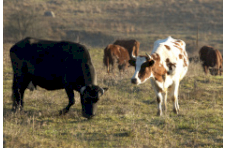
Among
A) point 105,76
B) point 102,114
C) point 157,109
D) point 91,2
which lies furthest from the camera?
point 91,2

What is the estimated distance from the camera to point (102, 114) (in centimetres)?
888

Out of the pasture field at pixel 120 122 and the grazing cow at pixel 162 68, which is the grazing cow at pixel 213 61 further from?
the grazing cow at pixel 162 68

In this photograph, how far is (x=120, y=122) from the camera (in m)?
8.31

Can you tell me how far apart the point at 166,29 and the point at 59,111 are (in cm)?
2701

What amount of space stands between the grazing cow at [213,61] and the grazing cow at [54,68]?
27.5 ft

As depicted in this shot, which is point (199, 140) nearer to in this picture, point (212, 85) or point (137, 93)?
point (137, 93)

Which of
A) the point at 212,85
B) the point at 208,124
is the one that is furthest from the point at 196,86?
the point at 208,124

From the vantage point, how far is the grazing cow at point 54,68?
8.11 metres

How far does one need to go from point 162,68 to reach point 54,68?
8.52 feet

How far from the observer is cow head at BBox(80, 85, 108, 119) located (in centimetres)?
738

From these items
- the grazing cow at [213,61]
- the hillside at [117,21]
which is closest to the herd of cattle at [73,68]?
the grazing cow at [213,61]

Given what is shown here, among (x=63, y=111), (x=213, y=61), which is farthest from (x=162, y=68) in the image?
(x=213, y=61)

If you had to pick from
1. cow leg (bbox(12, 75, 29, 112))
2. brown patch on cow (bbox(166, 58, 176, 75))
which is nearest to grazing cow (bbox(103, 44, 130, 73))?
cow leg (bbox(12, 75, 29, 112))

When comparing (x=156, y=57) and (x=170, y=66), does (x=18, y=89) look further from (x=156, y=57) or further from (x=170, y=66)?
(x=170, y=66)
